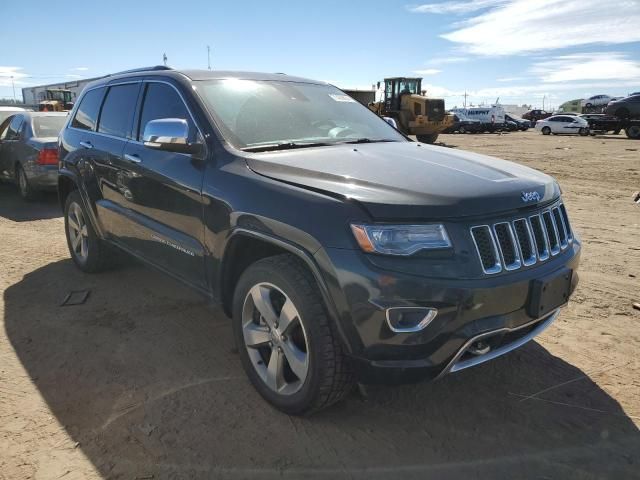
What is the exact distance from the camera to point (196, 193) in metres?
3.07

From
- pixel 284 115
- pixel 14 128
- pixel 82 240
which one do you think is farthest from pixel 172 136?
pixel 14 128

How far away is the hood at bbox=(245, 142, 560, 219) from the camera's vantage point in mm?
2277

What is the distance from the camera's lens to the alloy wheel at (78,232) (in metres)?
4.98

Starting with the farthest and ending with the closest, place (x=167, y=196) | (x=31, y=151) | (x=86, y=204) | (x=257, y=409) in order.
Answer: (x=31, y=151) → (x=86, y=204) → (x=167, y=196) → (x=257, y=409)

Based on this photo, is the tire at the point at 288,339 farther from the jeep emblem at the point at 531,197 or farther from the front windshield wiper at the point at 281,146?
the jeep emblem at the point at 531,197

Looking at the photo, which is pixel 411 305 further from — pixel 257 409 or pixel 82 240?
pixel 82 240

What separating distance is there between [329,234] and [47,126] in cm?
839

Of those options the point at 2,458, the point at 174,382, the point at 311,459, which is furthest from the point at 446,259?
the point at 2,458

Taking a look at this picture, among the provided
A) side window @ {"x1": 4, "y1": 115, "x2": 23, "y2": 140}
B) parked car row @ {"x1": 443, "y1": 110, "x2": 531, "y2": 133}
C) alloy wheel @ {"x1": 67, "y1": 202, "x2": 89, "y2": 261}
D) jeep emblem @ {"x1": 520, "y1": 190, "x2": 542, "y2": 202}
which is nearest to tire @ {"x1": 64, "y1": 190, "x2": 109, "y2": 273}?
alloy wheel @ {"x1": 67, "y1": 202, "x2": 89, "y2": 261}

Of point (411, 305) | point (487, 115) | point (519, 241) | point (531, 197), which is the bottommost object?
point (411, 305)

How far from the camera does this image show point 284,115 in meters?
3.43

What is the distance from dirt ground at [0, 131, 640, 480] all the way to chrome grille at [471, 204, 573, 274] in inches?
35.4

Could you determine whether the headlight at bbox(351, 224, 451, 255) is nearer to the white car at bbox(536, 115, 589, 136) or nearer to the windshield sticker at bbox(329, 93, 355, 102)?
the windshield sticker at bbox(329, 93, 355, 102)

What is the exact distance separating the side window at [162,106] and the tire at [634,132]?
2865 centimetres
